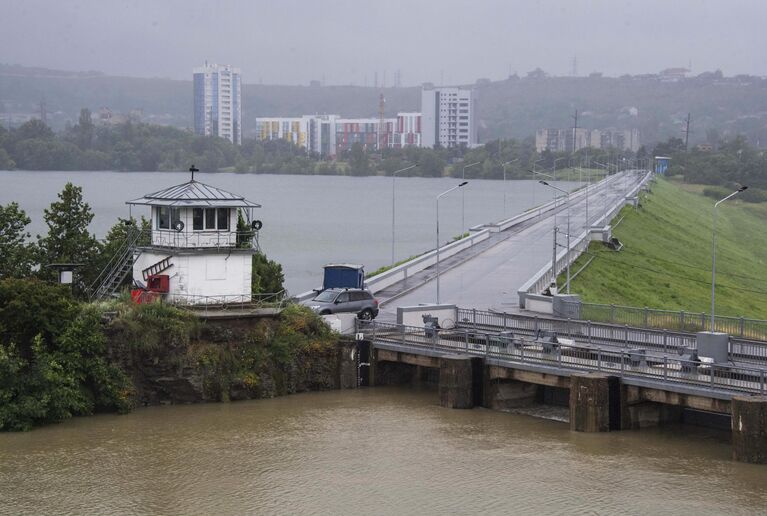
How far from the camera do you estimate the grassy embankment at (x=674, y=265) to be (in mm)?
72562

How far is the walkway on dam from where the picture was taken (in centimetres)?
5692

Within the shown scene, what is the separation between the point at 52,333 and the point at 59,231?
9905mm

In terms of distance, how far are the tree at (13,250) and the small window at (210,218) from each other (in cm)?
698

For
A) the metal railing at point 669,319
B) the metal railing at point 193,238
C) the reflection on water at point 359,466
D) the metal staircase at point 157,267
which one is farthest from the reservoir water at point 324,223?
the reflection on water at point 359,466

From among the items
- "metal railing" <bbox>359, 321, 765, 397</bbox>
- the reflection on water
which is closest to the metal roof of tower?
"metal railing" <bbox>359, 321, 765, 397</bbox>

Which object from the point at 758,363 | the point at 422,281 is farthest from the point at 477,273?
the point at 758,363

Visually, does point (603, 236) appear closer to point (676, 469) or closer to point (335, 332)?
point (335, 332)

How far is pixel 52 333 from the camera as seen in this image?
39.8 meters

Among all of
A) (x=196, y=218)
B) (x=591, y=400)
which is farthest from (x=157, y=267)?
(x=591, y=400)

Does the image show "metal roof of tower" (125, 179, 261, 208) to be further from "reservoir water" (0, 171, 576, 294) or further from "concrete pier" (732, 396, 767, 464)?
"reservoir water" (0, 171, 576, 294)

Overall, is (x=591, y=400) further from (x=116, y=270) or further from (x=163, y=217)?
(x=116, y=270)

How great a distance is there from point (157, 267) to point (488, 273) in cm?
2710

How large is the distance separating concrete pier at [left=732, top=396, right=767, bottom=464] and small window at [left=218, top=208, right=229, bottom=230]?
822 inches

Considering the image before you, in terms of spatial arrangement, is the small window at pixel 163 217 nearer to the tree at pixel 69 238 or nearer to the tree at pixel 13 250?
the tree at pixel 69 238
